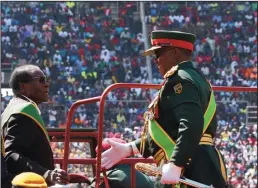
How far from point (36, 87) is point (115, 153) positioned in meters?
0.80

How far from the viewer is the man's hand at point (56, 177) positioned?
4.09 metres

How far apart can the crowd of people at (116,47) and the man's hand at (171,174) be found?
65.0 feet

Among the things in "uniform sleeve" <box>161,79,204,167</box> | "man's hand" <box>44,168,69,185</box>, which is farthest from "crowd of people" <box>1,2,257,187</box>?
"uniform sleeve" <box>161,79,204,167</box>

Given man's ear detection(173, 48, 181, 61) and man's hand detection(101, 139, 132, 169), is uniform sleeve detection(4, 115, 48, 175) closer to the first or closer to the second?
man's hand detection(101, 139, 132, 169)

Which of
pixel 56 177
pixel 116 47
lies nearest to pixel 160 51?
pixel 56 177

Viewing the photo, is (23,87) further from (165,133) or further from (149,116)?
(165,133)

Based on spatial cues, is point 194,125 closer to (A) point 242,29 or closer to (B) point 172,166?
(B) point 172,166

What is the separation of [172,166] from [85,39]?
26.0 meters

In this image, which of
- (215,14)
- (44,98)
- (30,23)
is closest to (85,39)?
(30,23)

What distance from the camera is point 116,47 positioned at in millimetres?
29125

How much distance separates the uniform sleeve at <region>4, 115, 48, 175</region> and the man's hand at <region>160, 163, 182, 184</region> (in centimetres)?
86

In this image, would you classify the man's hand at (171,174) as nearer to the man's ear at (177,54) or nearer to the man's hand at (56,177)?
the man's ear at (177,54)

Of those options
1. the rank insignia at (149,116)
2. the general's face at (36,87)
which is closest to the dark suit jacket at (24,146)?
the general's face at (36,87)

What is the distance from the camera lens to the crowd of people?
80.7 feet
